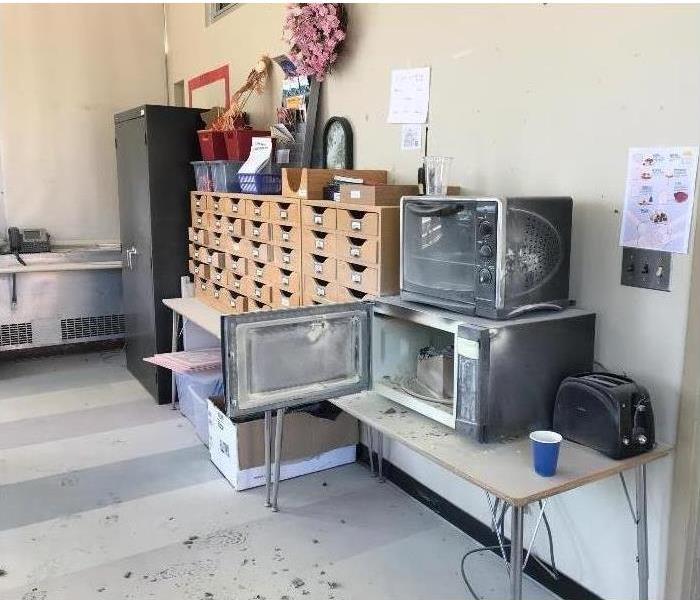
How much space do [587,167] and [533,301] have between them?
1.45 ft

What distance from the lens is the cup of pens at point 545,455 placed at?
5.11 feet

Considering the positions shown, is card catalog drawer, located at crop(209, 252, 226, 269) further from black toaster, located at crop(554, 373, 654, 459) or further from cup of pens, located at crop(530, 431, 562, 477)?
cup of pens, located at crop(530, 431, 562, 477)

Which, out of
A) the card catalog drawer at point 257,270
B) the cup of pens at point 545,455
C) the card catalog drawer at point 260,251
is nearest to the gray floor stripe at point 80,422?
the card catalog drawer at point 257,270

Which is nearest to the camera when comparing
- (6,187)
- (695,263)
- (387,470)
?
(695,263)

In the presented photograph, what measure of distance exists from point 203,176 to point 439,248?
2.18 m

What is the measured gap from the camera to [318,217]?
2584 millimetres

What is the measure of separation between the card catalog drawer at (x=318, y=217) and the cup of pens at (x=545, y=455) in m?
1.23

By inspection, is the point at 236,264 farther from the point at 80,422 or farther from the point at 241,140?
the point at 80,422

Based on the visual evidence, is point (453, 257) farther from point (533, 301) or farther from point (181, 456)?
point (181, 456)

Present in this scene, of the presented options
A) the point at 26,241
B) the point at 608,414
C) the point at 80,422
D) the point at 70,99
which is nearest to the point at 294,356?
the point at 608,414

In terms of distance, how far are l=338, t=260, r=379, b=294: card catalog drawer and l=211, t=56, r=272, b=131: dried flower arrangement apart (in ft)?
4.84

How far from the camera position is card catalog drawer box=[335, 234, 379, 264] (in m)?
2.28

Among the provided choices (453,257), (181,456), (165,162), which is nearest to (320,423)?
(181,456)

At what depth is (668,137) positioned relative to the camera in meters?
1.70
